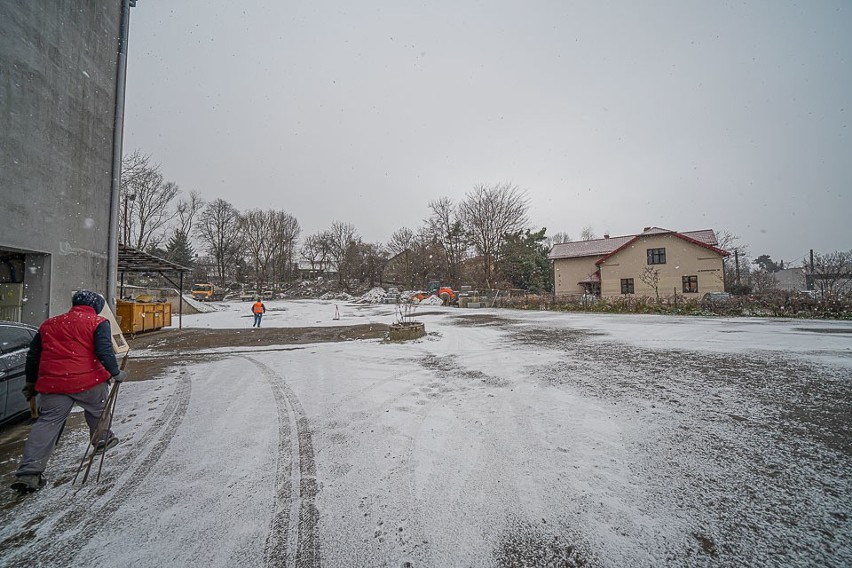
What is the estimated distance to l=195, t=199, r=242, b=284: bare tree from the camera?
51094 millimetres

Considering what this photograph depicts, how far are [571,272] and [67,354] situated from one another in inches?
1487

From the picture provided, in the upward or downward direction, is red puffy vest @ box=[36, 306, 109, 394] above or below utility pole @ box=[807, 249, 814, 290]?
below

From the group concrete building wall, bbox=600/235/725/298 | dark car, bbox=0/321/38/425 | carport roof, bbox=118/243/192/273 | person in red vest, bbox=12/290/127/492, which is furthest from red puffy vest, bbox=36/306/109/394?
concrete building wall, bbox=600/235/725/298

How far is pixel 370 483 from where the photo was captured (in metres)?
3.07

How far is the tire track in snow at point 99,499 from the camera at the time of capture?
232cm

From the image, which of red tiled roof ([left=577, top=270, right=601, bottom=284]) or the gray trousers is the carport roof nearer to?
the gray trousers

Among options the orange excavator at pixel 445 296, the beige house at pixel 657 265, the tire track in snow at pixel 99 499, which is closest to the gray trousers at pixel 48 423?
the tire track in snow at pixel 99 499

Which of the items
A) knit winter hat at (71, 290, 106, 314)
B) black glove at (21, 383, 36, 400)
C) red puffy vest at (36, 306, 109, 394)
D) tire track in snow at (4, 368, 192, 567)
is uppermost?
knit winter hat at (71, 290, 106, 314)

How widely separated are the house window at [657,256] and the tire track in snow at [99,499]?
115ft

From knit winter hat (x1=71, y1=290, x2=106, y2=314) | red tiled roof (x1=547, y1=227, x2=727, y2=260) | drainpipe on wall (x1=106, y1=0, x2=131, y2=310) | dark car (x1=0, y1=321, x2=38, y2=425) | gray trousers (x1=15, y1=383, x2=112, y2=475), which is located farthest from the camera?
red tiled roof (x1=547, y1=227, x2=727, y2=260)

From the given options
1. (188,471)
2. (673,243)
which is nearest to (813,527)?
(188,471)

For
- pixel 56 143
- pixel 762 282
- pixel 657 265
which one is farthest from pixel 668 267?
pixel 56 143

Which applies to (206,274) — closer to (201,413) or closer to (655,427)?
(201,413)

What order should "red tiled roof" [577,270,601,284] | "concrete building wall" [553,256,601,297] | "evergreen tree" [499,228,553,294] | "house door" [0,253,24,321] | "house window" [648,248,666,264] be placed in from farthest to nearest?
"evergreen tree" [499,228,553,294], "concrete building wall" [553,256,601,297], "red tiled roof" [577,270,601,284], "house window" [648,248,666,264], "house door" [0,253,24,321]
